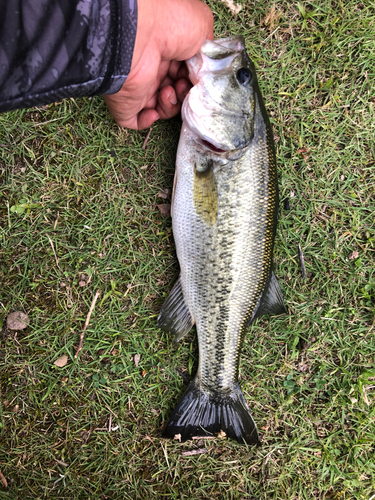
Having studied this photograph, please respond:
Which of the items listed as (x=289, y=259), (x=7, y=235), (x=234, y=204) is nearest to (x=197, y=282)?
(x=234, y=204)

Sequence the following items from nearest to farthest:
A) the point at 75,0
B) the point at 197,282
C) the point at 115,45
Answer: the point at 75,0
the point at 115,45
the point at 197,282

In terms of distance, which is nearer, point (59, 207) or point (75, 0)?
point (75, 0)

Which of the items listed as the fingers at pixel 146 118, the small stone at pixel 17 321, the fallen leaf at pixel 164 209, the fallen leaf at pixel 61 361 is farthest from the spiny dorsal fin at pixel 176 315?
the fingers at pixel 146 118

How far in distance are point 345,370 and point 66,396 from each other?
218 cm

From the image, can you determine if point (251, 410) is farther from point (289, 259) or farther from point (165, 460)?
point (289, 259)

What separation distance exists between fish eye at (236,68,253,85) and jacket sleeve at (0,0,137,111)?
2.24ft

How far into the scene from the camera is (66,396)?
96.5 inches

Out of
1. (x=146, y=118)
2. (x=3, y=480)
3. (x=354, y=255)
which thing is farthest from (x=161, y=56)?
(x=3, y=480)

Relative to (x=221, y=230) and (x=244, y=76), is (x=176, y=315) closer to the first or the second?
(x=221, y=230)

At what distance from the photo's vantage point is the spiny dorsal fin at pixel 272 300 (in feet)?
7.64

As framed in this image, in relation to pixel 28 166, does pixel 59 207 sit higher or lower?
lower

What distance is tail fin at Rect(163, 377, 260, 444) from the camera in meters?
2.39

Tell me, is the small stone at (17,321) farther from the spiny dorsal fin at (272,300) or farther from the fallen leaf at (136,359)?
the spiny dorsal fin at (272,300)

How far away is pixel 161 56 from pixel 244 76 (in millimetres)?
529
